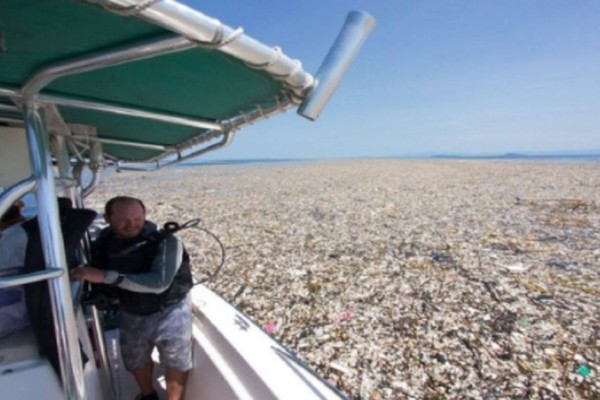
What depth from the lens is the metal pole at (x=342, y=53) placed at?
44.5 inches

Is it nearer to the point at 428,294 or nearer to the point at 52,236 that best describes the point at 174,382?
the point at 52,236

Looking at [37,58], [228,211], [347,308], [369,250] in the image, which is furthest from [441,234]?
[37,58]

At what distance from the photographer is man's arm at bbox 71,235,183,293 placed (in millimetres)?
2098

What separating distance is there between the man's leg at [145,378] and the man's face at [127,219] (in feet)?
3.15

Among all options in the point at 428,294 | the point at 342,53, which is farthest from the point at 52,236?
the point at 428,294

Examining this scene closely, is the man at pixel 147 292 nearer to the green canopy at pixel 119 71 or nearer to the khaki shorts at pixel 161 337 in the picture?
the khaki shorts at pixel 161 337

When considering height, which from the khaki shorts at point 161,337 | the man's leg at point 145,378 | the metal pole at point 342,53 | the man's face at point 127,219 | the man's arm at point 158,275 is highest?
the metal pole at point 342,53

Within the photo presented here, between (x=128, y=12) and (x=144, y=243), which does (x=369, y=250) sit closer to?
(x=144, y=243)

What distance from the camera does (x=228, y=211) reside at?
14109 mm

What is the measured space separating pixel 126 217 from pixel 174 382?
1.17 m

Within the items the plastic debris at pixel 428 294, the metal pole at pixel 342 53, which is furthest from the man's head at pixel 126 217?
the plastic debris at pixel 428 294

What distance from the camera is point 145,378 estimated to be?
2549 millimetres

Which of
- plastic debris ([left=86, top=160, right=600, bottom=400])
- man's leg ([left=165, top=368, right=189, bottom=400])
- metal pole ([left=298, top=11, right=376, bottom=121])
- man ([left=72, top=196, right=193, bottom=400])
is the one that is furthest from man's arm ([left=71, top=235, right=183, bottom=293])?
plastic debris ([left=86, top=160, right=600, bottom=400])

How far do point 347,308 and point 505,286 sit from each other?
8.87ft
